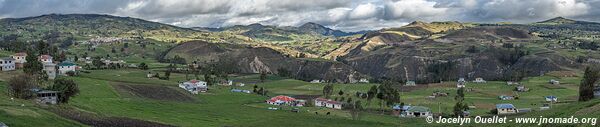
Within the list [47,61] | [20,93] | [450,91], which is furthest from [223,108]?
[450,91]

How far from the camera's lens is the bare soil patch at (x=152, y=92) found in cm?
11694

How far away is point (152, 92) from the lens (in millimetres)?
124188

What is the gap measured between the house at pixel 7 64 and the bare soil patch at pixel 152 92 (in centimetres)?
3195

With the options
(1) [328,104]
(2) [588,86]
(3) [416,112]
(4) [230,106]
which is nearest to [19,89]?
(4) [230,106]

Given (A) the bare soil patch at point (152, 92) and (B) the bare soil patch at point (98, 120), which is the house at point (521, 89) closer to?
(A) the bare soil patch at point (152, 92)

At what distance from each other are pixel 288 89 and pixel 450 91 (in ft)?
196

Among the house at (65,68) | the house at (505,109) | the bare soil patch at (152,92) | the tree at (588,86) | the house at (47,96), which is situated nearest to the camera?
the house at (47,96)

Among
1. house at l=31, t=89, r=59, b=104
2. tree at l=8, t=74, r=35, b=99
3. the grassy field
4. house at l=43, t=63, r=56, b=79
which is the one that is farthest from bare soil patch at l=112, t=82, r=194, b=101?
tree at l=8, t=74, r=35, b=99

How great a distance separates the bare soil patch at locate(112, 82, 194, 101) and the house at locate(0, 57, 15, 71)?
3195 cm

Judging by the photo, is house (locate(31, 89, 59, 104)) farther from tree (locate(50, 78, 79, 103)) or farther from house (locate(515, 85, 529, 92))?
house (locate(515, 85, 529, 92))

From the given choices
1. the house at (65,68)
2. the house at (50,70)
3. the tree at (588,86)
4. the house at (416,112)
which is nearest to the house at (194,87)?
the house at (65,68)

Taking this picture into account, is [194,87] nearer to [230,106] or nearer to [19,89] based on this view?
[230,106]

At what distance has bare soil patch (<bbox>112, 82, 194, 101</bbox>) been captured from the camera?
11694 cm

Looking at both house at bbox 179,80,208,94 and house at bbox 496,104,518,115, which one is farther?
house at bbox 179,80,208,94
